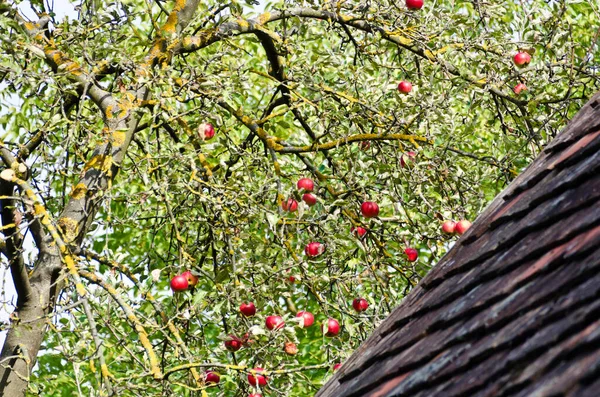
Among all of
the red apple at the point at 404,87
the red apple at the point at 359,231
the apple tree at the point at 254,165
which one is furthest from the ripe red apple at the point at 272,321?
the red apple at the point at 404,87

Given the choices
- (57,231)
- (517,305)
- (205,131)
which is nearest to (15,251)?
(57,231)

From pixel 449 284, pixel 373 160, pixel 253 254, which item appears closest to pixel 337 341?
pixel 253 254

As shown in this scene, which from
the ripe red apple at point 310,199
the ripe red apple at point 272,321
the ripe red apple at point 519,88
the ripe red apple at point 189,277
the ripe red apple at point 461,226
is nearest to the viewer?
the ripe red apple at point 272,321

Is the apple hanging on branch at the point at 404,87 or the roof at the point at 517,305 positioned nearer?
the roof at the point at 517,305

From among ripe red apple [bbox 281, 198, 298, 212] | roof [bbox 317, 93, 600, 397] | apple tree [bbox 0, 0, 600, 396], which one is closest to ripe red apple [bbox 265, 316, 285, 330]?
apple tree [bbox 0, 0, 600, 396]

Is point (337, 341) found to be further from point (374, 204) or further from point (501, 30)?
point (501, 30)

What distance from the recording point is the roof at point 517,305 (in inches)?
55.5

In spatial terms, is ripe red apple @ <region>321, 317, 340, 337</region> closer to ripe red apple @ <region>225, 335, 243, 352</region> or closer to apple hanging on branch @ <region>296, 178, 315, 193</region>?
ripe red apple @ <region>225, 335, 243, 352</region>

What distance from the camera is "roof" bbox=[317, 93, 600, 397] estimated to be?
1.41 m

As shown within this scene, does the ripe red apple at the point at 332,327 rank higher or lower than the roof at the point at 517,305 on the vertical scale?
higher

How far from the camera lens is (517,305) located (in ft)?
5.57

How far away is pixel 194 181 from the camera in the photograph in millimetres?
4629

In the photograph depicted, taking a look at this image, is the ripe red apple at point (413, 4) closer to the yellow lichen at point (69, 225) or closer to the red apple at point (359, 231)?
the red apple at point (359, 231)

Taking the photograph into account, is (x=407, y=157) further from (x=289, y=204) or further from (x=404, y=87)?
(x=289, y=204)
